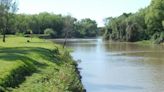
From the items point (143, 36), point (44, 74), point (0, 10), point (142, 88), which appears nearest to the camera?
point (44, 74)

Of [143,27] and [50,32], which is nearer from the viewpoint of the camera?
[143,27]

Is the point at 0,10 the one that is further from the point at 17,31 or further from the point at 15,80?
the point at 17,31

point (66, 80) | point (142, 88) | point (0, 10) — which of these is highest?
point (0, 10)

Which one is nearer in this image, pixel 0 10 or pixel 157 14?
pixel 0 10

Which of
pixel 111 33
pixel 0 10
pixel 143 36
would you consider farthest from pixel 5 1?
pixel 111 33

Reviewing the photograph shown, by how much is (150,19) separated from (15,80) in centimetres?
10809

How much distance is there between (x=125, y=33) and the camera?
143125 mm

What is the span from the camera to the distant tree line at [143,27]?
406ft

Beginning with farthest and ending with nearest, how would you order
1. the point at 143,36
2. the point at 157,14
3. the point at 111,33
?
1. the point at 111,33
2. the point at 143,36
3. the point at 157,14

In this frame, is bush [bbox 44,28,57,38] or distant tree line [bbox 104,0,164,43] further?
bush [bbox 44,28,57,38]

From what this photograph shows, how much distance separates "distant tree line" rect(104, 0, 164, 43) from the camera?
12362 cm

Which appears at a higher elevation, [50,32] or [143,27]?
[143,27]

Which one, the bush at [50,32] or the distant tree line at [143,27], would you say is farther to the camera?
the bush at [50,32]

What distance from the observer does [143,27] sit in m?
142
